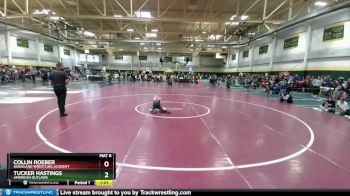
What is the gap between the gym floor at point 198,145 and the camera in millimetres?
3775

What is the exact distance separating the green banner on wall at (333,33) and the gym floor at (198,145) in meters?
12.7

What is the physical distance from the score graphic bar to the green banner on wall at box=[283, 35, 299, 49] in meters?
26.7

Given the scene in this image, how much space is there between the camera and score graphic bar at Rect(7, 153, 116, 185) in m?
1.42

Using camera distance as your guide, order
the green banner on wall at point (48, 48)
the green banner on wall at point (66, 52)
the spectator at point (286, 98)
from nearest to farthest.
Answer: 1. the spectator at point (286, 98)
2. the green banner on wall at point (48, 48)
3. the green banner on wall at point (66, 52)

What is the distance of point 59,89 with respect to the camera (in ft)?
26.4

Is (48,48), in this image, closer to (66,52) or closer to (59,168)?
(66,52)

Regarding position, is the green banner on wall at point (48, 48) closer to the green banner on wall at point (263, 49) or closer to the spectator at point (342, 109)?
the green banner on wall at point (263, 49)

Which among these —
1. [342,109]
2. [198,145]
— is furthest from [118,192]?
[342,109]

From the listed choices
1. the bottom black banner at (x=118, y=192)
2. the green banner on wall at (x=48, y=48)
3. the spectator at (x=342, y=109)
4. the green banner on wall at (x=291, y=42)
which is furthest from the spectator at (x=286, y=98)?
the green banner on wall at (x=48, y=48)

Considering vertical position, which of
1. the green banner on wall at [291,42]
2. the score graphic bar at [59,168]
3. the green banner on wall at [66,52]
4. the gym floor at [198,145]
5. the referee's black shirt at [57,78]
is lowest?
the gym floor at [198,145]

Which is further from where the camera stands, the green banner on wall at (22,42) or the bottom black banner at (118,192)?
the green banner on wall at (22,42)

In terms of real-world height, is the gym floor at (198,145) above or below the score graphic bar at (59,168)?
below

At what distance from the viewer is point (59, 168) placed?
143cm

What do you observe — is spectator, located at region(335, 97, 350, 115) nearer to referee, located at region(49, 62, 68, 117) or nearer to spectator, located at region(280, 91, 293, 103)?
spectator, located at region(280, 91, 293, 103)
